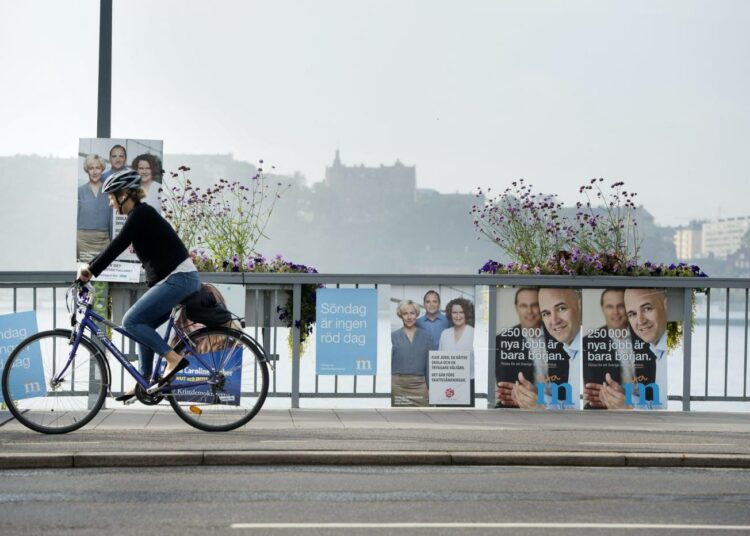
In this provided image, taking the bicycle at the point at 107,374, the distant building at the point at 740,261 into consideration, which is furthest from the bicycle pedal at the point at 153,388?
the distant building at the point at 740,261

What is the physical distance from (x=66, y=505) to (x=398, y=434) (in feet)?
10.3

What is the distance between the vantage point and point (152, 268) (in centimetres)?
859

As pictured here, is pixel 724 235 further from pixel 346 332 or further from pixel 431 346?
pixel 346 332

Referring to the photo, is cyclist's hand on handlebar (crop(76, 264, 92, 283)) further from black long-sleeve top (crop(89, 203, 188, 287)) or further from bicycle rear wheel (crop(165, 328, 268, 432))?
bicycle rear wheel (crop(165, 328, 268, 432))

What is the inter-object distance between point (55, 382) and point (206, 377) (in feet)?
3.86

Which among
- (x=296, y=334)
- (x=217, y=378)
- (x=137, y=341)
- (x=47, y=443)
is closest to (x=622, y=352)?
(x=296, y=334)

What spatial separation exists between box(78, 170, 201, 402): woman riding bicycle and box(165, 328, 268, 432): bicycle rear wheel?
14cm

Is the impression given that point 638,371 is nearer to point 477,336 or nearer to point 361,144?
point 477,336

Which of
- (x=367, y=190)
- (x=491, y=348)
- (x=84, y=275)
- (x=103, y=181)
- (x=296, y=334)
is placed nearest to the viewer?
(x=84, y=275)

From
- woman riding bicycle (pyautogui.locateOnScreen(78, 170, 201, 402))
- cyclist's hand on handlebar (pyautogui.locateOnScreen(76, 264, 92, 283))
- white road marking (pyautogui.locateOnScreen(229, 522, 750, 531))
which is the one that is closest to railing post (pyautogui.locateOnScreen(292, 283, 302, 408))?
woman riding bicycle (pyautogui.locateOnScreen(78, 170, 201, 402))

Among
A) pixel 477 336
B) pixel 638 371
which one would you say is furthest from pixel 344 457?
pixel 638 371

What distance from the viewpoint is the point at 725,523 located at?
19.5 ft

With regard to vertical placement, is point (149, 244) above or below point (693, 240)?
below

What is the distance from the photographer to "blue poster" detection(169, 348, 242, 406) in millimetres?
8625
